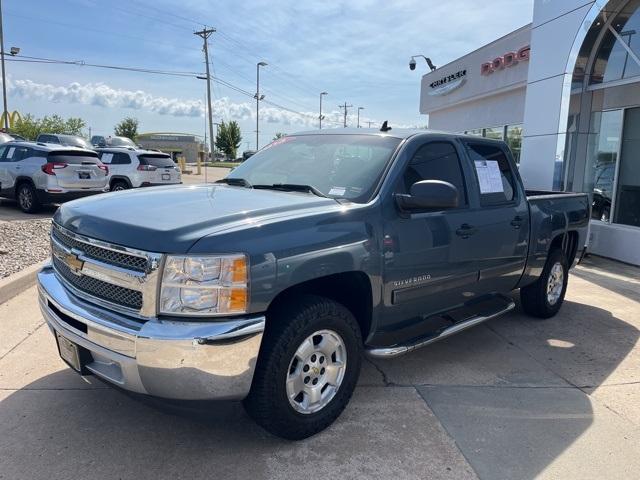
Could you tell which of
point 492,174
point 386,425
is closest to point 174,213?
point 386,425

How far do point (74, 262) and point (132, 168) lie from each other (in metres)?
13.5

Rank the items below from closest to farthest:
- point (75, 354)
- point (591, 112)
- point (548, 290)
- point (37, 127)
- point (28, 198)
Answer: point (75, 354)
point (548, 290)
point (591, 112)
point (28, 198)
point (37, 127)

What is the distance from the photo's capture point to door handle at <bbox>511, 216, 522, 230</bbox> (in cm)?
462

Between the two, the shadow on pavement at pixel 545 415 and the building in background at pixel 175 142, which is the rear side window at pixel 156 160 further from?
the building in background at pixel 175 142

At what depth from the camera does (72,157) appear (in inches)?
482

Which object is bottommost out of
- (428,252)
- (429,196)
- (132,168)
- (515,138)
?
(428,252)

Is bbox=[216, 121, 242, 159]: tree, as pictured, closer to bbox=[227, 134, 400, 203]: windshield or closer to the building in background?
the building in background

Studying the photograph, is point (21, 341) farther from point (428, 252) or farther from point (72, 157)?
point (72, 157)

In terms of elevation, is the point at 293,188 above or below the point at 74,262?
above

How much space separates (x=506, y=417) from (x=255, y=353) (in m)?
1.89

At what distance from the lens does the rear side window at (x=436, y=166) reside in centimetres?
378

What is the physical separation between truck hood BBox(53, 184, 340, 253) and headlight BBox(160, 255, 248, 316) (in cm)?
10

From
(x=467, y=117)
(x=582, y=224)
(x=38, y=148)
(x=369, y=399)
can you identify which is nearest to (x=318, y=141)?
(x=369, y=399)

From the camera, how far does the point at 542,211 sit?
5.16 meters
